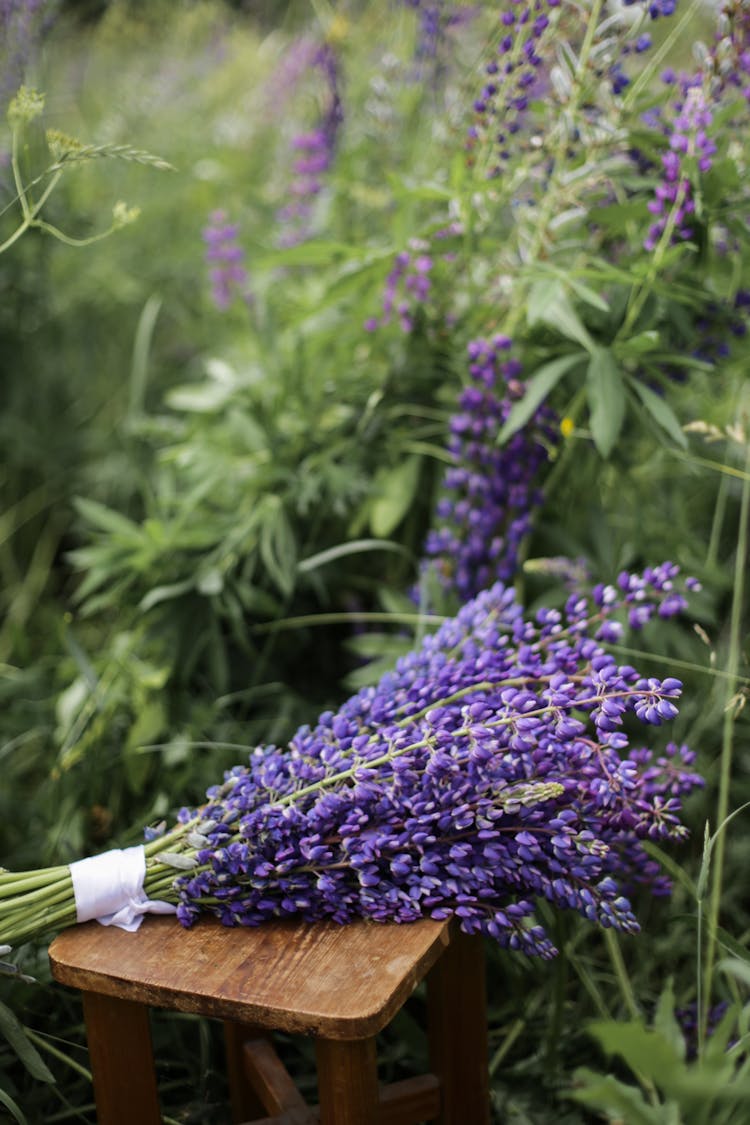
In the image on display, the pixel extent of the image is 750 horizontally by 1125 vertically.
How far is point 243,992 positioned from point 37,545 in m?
1.77

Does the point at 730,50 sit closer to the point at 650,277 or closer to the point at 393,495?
the point at 650,277

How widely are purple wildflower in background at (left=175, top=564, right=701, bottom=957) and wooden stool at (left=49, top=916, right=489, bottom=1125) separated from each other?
0.11ft

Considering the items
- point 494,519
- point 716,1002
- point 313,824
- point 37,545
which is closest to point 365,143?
point 494,519

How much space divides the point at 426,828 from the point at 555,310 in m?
0.79

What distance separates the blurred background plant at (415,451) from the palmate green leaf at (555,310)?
0.01 meters

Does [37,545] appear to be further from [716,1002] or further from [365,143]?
[716,1002]

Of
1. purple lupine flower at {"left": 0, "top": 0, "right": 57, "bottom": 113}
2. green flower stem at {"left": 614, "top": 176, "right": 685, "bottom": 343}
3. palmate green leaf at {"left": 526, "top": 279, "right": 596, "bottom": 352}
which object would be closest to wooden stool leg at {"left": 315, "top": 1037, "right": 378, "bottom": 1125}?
palmate green leaf at {"left": 526, "top": 279, "right": 596, "bottom": 352}

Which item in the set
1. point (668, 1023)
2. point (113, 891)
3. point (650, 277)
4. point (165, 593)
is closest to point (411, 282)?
point (650, 277)

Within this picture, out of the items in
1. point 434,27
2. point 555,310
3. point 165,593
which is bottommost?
point 165,593

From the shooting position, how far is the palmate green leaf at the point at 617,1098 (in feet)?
2.52

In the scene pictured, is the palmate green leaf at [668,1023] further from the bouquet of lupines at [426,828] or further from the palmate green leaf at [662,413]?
the palmate green leaf at [662,413]

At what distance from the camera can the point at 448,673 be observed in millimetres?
1160

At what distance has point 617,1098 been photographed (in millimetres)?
786

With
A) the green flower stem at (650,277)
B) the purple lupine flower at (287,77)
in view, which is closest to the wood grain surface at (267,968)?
the green flower stem at (650,277)
